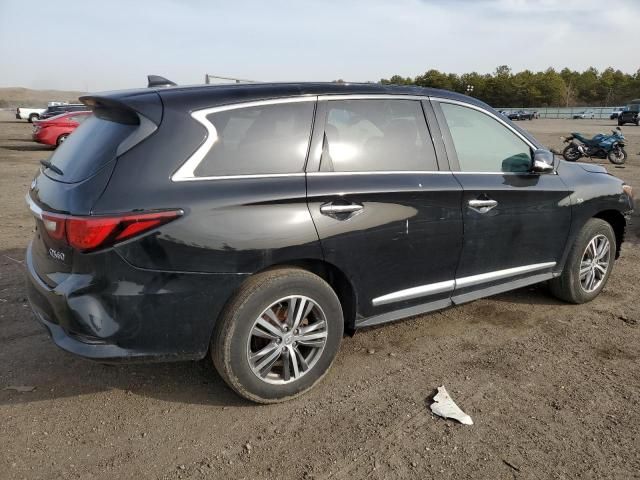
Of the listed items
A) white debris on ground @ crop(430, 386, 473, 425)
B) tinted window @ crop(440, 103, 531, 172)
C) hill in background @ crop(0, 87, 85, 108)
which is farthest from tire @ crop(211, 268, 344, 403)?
hill in background @ crop(0, 87, 85, 108)

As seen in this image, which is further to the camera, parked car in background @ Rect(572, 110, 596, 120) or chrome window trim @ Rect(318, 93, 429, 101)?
parked car in background @ Rect(572, 110, 596, 120)

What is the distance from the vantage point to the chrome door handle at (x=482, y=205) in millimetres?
3561

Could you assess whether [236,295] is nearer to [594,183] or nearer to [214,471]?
[214,471]

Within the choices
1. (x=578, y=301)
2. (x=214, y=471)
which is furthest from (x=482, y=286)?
(x=214, y=471)

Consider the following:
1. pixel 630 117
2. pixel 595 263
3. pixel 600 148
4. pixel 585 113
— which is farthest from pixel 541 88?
pixel 595 263

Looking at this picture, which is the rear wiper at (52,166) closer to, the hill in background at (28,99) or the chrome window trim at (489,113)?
the chrome window trim at (489,113)

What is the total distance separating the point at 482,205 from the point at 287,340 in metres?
1.71

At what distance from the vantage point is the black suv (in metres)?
2.52

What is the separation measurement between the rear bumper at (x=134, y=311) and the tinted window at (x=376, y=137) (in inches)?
40.4

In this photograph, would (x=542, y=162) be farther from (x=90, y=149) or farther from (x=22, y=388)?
(x=22, y=388)

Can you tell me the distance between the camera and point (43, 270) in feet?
9.19

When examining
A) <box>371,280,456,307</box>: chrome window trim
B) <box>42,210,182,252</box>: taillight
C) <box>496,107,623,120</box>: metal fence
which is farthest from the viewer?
<box>496,107,623,120</box>: metal fence

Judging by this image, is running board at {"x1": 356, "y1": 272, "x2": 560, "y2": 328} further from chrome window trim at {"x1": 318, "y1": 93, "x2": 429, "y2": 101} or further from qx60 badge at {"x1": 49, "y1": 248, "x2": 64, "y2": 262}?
qx60 badge at {"x1": 49, "y1": 248, "x2": 64, "y2": 262}

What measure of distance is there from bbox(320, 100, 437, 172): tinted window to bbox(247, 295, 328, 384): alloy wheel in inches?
33.8
